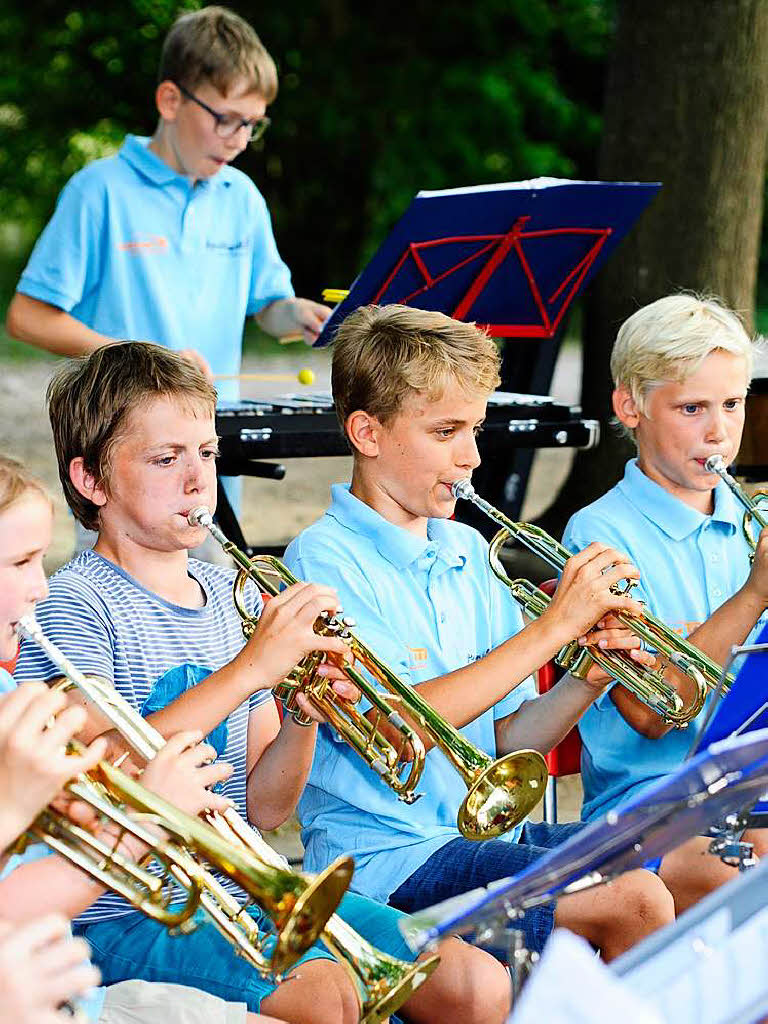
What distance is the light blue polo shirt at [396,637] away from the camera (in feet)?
8.48

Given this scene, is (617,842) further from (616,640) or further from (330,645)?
(616,640)

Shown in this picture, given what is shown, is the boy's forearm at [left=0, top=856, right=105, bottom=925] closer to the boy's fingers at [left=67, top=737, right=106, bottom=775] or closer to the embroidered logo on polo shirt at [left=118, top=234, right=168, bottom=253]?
the boy's fingers at [left=67, top=737, right=106, bottom=775]

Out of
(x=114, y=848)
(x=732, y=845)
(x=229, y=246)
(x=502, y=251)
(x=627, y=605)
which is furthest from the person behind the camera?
(x=229, y=246)

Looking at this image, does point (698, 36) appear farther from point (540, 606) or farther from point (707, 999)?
point (707, 999)

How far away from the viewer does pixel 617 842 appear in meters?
1.50

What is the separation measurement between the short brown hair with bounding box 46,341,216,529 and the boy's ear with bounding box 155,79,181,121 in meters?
1.70

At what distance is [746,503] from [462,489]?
67 cm

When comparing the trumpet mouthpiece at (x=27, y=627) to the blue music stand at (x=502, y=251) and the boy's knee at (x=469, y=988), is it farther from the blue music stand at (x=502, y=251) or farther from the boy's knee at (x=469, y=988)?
the blue music stand at (x=502, y=251)

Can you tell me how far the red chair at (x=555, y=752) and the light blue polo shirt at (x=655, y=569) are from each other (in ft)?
0.08

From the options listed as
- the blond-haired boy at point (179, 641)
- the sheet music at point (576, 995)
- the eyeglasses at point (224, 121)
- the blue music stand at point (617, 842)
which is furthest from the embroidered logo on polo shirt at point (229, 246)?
the sheet music at point (576, 995)

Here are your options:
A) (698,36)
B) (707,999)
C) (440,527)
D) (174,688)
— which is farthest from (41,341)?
(707,999)

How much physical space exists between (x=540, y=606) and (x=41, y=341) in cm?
192

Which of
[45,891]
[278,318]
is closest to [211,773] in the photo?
[45,891]

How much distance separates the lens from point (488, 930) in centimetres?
154
